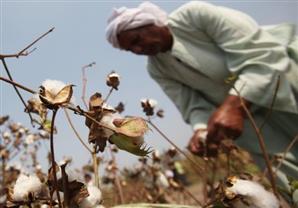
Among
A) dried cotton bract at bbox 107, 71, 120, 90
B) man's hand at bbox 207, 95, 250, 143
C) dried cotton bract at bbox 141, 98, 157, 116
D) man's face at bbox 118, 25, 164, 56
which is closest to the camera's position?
dried cotton bract at bbox 107, 71, 120, 90

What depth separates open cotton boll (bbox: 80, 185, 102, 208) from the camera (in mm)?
421

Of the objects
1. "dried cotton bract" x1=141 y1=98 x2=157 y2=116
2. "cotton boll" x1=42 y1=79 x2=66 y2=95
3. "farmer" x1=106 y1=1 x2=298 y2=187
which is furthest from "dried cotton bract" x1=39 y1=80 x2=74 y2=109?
"farmer" x1=106 y1=1 x2=298 y2=187

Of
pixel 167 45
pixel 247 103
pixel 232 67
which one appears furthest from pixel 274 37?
pixel 167 45

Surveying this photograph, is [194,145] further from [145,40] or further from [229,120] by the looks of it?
[145,40]

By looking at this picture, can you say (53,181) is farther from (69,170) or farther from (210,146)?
(210,146)

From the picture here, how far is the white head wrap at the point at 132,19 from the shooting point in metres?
1.80

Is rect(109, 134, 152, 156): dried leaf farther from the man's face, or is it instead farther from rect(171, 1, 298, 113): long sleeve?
the man's face

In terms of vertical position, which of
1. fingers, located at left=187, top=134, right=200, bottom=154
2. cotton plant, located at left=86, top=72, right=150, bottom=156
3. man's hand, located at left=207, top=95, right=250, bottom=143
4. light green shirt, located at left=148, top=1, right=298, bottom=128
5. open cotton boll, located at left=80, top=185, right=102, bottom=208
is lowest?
fingers, located at left=187, top=134, right=200, bottom=154

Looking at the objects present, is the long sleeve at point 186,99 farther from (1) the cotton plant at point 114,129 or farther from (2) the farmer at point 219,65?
(1) the cotton plant at point 114,129

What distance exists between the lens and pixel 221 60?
5.38 ft

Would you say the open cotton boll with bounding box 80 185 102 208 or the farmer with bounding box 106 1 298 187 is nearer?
the open cotton boll with bounding box 80 185 102 208

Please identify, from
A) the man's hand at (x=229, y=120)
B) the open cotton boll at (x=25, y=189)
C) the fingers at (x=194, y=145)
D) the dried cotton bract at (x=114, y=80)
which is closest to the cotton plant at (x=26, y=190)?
the open cotton boll at (x=25, y=189)

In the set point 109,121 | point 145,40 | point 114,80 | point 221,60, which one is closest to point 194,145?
point 221,60

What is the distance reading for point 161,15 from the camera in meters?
1.86
